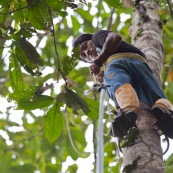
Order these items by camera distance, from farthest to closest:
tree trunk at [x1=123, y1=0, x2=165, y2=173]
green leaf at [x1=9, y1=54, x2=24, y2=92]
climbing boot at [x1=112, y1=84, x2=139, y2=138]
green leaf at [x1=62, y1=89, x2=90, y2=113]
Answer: green leaf at [x1=9, y1=54, x2=24, y2=92] → green leaf at [x1=62, y1=89, x2=90, y2=113] → climbing boot at [x1=112, y1=84, x2=139, y2=138] → tree trunk at [x1=123, y1=0, x2=165, y2=173]

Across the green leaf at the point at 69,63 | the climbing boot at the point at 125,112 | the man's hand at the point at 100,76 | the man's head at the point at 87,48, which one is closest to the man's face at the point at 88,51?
the man's head at the point at 87,48

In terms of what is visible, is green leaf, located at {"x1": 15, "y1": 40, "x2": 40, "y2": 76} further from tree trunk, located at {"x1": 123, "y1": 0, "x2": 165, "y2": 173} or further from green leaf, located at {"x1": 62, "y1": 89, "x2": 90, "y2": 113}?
tree trunk, located at {"x1": 123, "y1": 0, "x2": 165, "y2": 173}

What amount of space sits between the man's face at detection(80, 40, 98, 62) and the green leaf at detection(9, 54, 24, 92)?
1.60ft

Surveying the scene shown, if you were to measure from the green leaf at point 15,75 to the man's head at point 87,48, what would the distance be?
49 centimetres

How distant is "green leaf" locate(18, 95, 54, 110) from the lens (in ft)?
7.71

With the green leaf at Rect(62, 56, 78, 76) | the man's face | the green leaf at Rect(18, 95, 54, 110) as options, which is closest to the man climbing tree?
the man's face

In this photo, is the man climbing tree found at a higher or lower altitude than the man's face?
lower

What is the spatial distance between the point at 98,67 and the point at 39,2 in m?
0.52

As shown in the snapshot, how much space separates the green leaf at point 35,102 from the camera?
235cm

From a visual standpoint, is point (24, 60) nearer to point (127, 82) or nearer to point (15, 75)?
point (15, 75)

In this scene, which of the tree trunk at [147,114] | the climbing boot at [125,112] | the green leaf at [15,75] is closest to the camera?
the tree trunk at [147,114]

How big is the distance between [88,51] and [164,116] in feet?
3.08

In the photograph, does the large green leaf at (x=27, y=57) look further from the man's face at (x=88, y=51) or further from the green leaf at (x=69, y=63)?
the man's face at (x=88, y=51)

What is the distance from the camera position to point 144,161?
→ 149 centimetres
